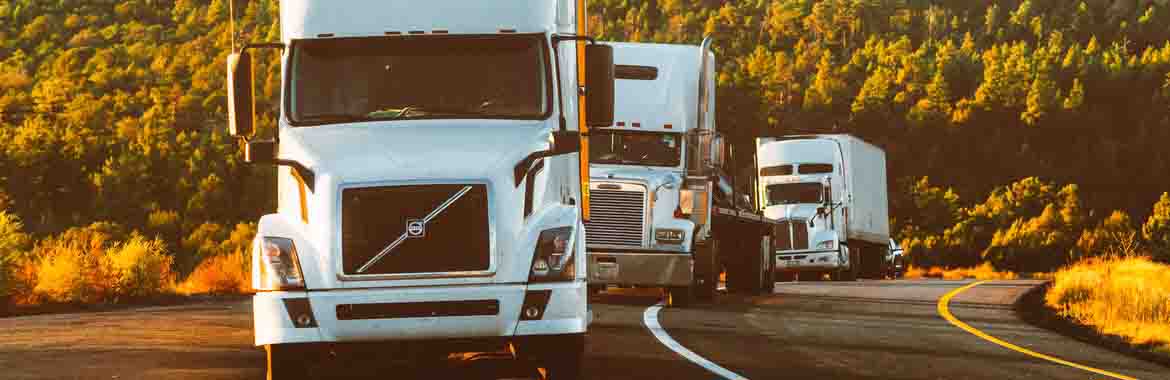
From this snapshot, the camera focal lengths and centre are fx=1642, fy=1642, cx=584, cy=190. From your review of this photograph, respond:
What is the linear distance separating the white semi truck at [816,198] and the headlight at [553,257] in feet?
104

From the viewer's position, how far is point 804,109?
123 meters

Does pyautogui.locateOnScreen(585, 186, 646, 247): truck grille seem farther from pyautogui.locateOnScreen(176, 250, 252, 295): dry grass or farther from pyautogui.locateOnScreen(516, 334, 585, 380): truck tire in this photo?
pyautogui.locateOnScreen(516, 334, 585, 380): truck tire

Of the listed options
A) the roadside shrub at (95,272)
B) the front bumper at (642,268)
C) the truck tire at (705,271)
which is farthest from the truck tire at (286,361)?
the roadside shrub at (95,272)

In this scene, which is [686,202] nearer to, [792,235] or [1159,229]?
[792,235]

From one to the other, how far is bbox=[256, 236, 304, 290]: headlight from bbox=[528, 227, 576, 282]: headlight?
1.54 meters

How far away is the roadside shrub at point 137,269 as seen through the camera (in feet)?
87.5

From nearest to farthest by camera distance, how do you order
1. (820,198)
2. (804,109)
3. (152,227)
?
(820,198)
(152,227)
(804,109)

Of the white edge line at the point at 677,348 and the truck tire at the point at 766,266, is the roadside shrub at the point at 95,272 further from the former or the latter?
the truck tire at the point at 766,266

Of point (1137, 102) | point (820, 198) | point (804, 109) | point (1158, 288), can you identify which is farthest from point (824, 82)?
point (1158, 288)

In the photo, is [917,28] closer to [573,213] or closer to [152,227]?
[152,227]

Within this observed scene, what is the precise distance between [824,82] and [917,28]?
30414 millimetres

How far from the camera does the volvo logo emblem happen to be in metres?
10.7

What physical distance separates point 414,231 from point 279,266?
921 mm

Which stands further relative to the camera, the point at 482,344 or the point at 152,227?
the point at 152,227
